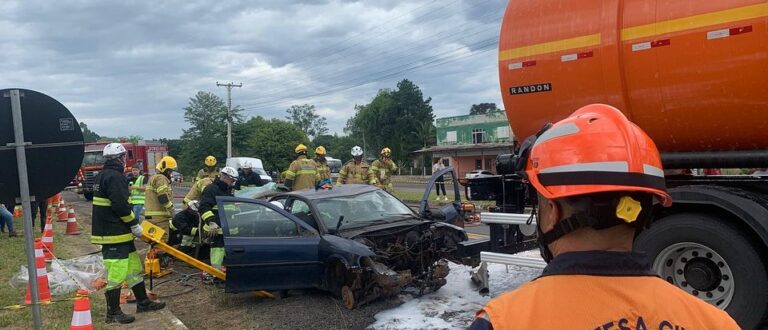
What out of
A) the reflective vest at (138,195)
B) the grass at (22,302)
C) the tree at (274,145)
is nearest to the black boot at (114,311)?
A: the grass at (22,302)

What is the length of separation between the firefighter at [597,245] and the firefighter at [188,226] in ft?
24.5

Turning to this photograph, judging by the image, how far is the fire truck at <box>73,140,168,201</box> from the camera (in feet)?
86.6

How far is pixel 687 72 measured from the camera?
12.5ft

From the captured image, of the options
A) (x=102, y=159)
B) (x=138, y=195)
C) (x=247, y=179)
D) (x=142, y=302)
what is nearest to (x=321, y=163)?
(x=247, y=179)

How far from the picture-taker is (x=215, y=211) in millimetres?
7824

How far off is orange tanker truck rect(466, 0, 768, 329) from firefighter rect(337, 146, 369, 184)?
19.9 ft

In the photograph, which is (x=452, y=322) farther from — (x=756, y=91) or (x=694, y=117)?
(x=756, y=91)

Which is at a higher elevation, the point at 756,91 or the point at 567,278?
the point at 756,91

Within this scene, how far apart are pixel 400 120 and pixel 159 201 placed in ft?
223

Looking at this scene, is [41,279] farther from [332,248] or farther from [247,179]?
[247,179]

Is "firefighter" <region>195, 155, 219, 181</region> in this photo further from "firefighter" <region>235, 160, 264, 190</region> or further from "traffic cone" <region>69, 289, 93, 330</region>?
"traffic cone" <region>69, 289, 93, 330</region>

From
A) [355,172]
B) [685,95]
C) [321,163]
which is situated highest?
[685,95]

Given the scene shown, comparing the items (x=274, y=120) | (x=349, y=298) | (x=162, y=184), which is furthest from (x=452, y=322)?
(x=274, y=120)

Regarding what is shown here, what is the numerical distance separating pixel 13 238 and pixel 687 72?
43.7ft
